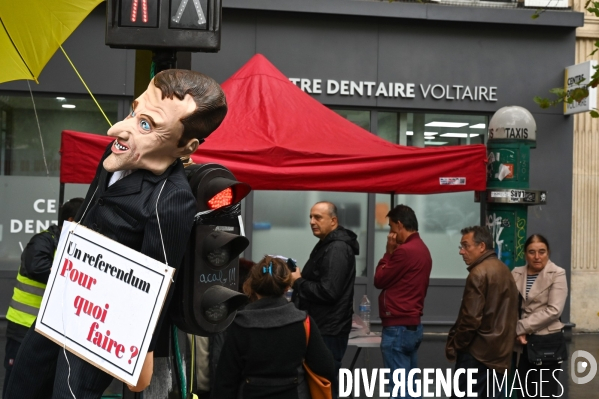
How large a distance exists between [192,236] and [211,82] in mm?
597

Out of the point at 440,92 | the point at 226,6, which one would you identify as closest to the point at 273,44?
the point at 226,6

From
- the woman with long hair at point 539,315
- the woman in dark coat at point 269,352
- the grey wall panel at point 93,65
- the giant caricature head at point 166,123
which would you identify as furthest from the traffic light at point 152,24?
the grey wall panel at point 93,65

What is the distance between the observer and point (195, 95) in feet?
10.3

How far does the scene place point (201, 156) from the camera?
20.4ft

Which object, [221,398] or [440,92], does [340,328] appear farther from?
[440,92]

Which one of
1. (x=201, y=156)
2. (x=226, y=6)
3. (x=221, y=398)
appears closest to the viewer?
(x=221, y=398)

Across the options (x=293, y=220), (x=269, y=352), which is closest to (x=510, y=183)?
(x=269, y=352)

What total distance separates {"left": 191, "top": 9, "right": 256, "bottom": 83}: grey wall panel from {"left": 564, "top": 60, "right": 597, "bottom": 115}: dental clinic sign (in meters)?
4.95

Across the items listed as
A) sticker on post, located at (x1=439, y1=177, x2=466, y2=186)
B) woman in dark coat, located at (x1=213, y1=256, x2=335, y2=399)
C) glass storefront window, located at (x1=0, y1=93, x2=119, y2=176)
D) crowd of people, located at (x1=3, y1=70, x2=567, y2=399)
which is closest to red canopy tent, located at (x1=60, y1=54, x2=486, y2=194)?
sticker on post, located at (x1=439, y1=177, x2=466, y2=186)

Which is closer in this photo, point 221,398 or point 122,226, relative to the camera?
point 122,226

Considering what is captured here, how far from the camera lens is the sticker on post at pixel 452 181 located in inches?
272

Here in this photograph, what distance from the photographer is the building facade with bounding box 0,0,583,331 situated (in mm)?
12609

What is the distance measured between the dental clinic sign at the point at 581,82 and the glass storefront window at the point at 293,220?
3.53 m

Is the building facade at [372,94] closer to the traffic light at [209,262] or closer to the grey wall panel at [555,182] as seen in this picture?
the grey wall panel at [555,182]
